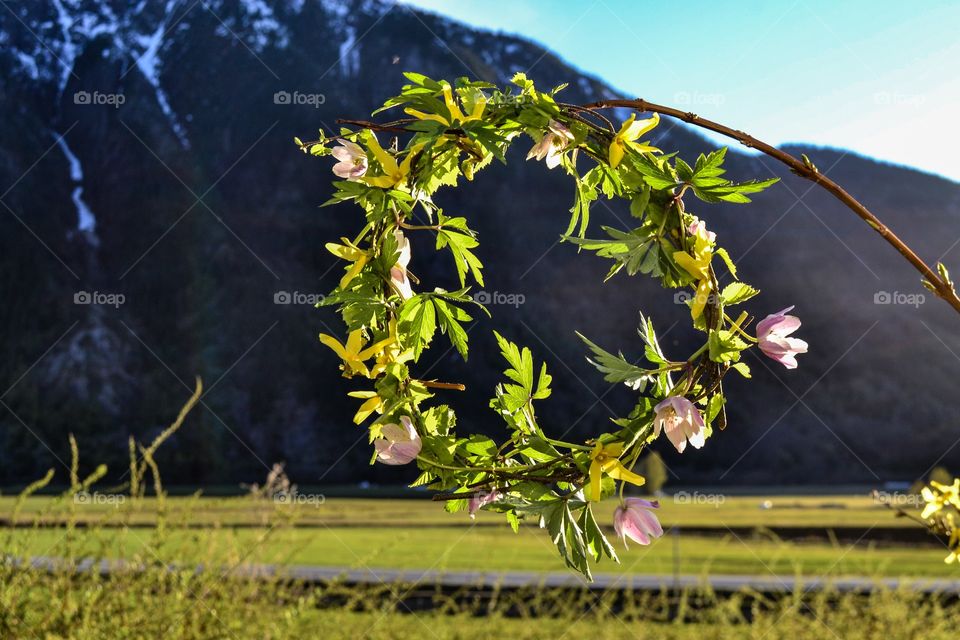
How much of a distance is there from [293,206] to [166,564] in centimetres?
7189

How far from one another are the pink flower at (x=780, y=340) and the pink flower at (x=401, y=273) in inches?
14.6

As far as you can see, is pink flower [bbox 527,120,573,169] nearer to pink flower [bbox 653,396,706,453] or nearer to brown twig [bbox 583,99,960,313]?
brown twig [bbox 583,99,960,313]

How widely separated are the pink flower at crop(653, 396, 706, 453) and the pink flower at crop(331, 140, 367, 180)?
0.41 metres

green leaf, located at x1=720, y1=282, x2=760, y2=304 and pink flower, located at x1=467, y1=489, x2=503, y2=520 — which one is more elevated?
green leaf, located at x1=720, y1=282, x2=760, y2=304

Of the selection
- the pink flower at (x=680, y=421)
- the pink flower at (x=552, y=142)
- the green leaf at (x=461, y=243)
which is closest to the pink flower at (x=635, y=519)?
the pink flower at (x=680, y=421)

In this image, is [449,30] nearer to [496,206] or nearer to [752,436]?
[496,206]

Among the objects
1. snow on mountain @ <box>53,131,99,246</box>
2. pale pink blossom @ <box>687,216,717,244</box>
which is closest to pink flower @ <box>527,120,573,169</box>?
pale pink blossom @ <box>687,216,717,244</box>

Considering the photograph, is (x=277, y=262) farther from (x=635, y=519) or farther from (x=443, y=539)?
(x=635, y=519)

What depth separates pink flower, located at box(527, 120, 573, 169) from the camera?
2.81ft

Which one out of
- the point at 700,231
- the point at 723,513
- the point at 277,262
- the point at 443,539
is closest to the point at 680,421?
the point at 700,231

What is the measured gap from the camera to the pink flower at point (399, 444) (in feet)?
2.49

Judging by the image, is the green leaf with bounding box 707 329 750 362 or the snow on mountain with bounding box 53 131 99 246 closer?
the green leaf with bounding box 707 329 750 362

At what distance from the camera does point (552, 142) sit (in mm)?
876

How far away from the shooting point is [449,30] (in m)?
74.3
